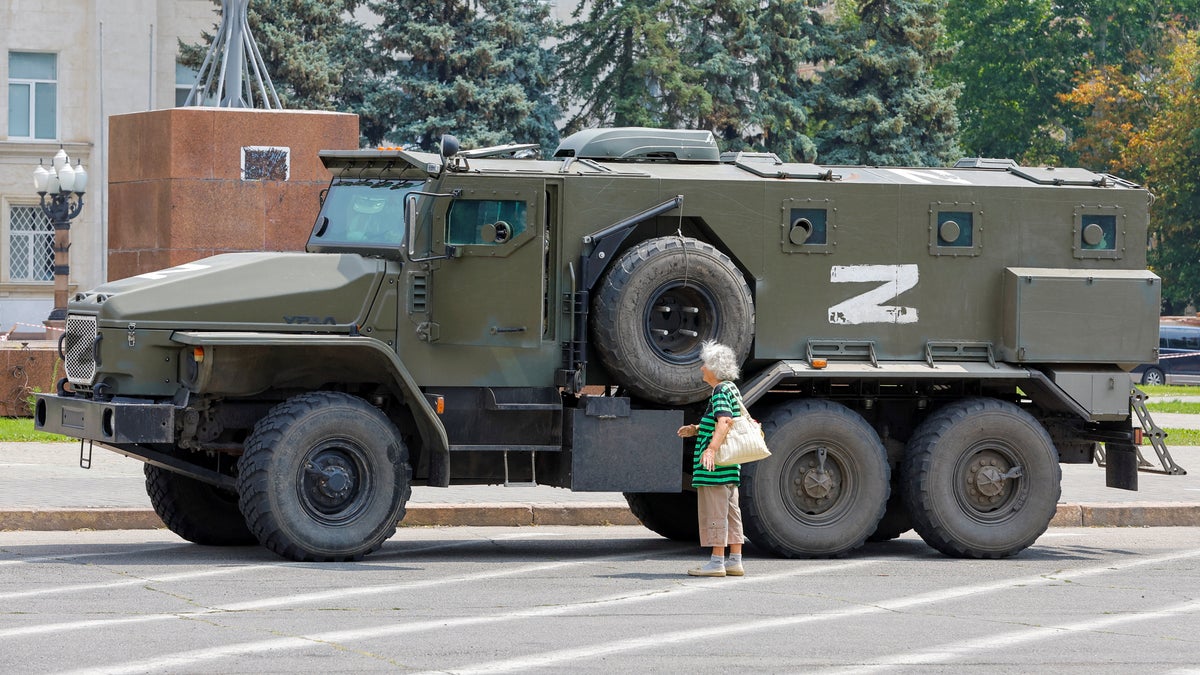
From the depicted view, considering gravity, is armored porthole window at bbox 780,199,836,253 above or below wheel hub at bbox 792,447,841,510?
above

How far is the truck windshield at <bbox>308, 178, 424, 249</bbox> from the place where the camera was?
1249cm

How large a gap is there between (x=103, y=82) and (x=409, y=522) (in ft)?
135

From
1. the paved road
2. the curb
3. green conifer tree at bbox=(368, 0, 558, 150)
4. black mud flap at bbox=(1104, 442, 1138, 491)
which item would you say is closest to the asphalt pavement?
the curb

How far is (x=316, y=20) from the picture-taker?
1807 inches

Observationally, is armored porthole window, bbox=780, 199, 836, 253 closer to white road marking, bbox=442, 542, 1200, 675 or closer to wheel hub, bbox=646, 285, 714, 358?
wheel hub, bbox=646, 285, 714, 358

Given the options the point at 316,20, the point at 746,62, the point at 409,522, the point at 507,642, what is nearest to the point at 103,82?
the point at 316,20

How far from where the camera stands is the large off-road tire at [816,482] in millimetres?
12633

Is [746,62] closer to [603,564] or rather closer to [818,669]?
[603,564]

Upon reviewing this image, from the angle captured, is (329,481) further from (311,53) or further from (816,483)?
(311,53)

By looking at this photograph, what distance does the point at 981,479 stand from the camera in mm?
13047

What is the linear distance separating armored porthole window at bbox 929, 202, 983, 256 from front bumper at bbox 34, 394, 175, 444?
216 inches

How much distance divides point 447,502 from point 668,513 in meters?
2.02

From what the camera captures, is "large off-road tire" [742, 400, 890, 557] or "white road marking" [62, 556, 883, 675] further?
"large off-road tire" [742, 400, 890, 557]

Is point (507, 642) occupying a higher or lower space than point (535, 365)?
lower
